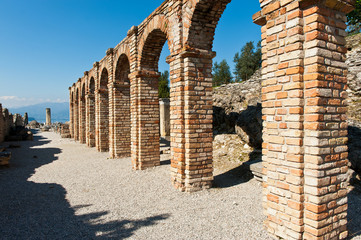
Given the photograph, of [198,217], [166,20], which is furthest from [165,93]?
[198,217]

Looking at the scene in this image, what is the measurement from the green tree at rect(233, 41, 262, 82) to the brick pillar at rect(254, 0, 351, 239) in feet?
105

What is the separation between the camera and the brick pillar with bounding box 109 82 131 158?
10.1 meters

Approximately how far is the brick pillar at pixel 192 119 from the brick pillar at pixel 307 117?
2.38 metres

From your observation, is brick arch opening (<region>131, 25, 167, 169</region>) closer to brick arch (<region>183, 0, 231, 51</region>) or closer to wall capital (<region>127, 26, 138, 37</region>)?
wall capital (<region>127, 26, 138, 37</region>)

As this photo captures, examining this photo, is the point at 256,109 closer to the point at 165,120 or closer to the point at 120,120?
the point at 120,120

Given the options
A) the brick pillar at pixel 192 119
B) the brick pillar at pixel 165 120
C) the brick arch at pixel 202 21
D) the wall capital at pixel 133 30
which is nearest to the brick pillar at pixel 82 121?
the brick pillar at pixel 165 120

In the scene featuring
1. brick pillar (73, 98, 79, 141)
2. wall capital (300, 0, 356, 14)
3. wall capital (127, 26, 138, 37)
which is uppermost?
wall capital (127, 26, 138, 37)

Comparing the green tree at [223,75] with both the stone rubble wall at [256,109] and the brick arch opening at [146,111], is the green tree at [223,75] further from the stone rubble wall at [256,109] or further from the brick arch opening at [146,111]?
the brick arch opening at [146,111]

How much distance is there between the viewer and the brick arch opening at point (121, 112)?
10.1 metres

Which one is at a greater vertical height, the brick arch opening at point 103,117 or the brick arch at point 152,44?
the brick arch at point 152,44

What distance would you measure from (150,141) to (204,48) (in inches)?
146

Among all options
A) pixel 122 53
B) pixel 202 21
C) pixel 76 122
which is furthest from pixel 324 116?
pixel 76 122

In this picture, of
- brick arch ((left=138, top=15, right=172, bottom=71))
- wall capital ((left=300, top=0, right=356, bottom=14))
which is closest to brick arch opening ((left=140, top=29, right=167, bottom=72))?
brick arch ((left=138, top=15, right=172, bottom=71))

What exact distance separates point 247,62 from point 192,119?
103 ft
